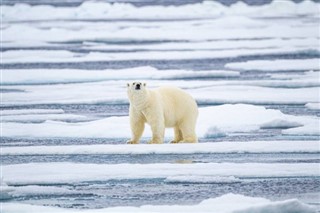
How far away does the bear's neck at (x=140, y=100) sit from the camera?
283 inches

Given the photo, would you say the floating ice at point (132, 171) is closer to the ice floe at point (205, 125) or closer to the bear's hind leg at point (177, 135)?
the bear's hind leg at point (177, 135)

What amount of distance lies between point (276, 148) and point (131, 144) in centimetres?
118

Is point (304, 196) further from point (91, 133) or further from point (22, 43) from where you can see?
point (22, 43)

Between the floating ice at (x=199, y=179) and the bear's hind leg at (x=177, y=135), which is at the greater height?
the bear's hind leg at (x=177, y=135)

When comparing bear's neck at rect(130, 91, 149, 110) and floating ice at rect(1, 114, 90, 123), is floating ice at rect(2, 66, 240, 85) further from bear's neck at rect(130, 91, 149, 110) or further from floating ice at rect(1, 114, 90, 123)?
bear's neck at rect(130, 91, 149, 110)

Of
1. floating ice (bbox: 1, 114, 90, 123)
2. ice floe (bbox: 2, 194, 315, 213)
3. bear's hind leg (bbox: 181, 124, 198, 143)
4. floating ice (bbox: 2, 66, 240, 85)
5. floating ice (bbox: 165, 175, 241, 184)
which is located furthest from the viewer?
floating ice (bbox: 2, 66, 240, 85)

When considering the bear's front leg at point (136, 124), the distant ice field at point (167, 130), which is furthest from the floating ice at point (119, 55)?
the bear's front leg at point (136, 124)

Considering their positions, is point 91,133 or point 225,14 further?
point 225,14

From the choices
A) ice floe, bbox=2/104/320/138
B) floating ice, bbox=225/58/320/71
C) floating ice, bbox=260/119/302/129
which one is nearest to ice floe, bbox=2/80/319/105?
ice floe, bbox=2/104/320/138

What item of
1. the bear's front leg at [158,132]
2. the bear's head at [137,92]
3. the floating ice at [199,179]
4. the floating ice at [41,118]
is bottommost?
the floating ice at [41,118]

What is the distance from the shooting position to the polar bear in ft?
23.7

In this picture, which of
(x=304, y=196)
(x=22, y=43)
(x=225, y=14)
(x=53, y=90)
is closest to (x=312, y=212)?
(x=304, y=196)

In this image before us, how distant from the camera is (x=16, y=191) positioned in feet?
18.6

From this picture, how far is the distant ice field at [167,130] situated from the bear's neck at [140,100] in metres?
0.36
